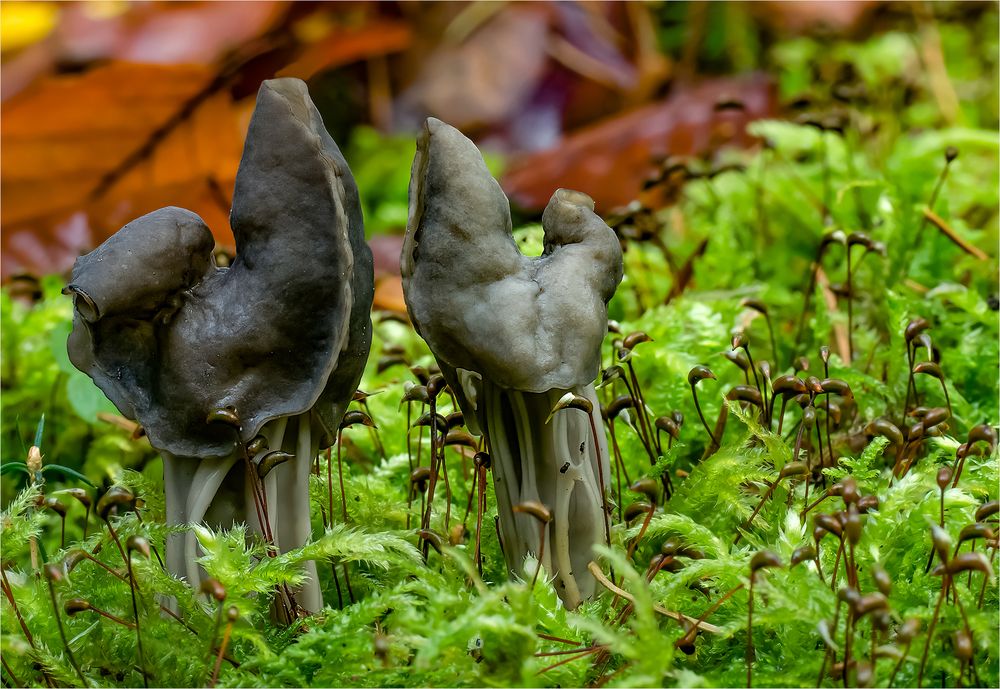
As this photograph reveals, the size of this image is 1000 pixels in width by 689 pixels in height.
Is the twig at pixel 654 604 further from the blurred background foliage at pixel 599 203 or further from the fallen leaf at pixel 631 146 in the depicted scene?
the fallen leaf at pixel 631 146

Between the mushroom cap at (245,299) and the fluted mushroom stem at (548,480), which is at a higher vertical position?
the mushroom cap at (245,299)

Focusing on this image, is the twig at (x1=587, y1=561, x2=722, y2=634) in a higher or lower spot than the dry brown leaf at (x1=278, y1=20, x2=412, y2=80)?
lower

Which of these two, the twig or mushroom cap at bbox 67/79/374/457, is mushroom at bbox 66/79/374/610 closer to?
mushroom cap at bbox 67/79/374/457

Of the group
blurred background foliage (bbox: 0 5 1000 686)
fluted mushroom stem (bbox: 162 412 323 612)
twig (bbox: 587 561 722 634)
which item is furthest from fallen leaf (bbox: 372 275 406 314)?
twig (bbox: 587 561 722 634)

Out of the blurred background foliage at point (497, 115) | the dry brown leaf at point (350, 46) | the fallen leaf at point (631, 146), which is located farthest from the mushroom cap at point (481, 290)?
the dry brown leaf at point (350, 46)

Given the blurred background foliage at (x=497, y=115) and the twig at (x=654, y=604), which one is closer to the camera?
the twig at (x=654, y=604)

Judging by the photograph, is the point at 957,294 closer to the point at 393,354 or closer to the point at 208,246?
the point at 393,354

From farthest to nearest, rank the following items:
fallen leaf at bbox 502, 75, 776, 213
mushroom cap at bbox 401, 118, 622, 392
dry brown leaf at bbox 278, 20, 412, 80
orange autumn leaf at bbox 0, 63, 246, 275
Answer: dry brown leaf at bbox 278, 20, 412, 80 < fallen leaf at bbox 502, 75, 776, 213 < orange autumn leaf at bbox 0, 63, 246, 275 < mushroom cap at bbox 401, 118, 622, 392
